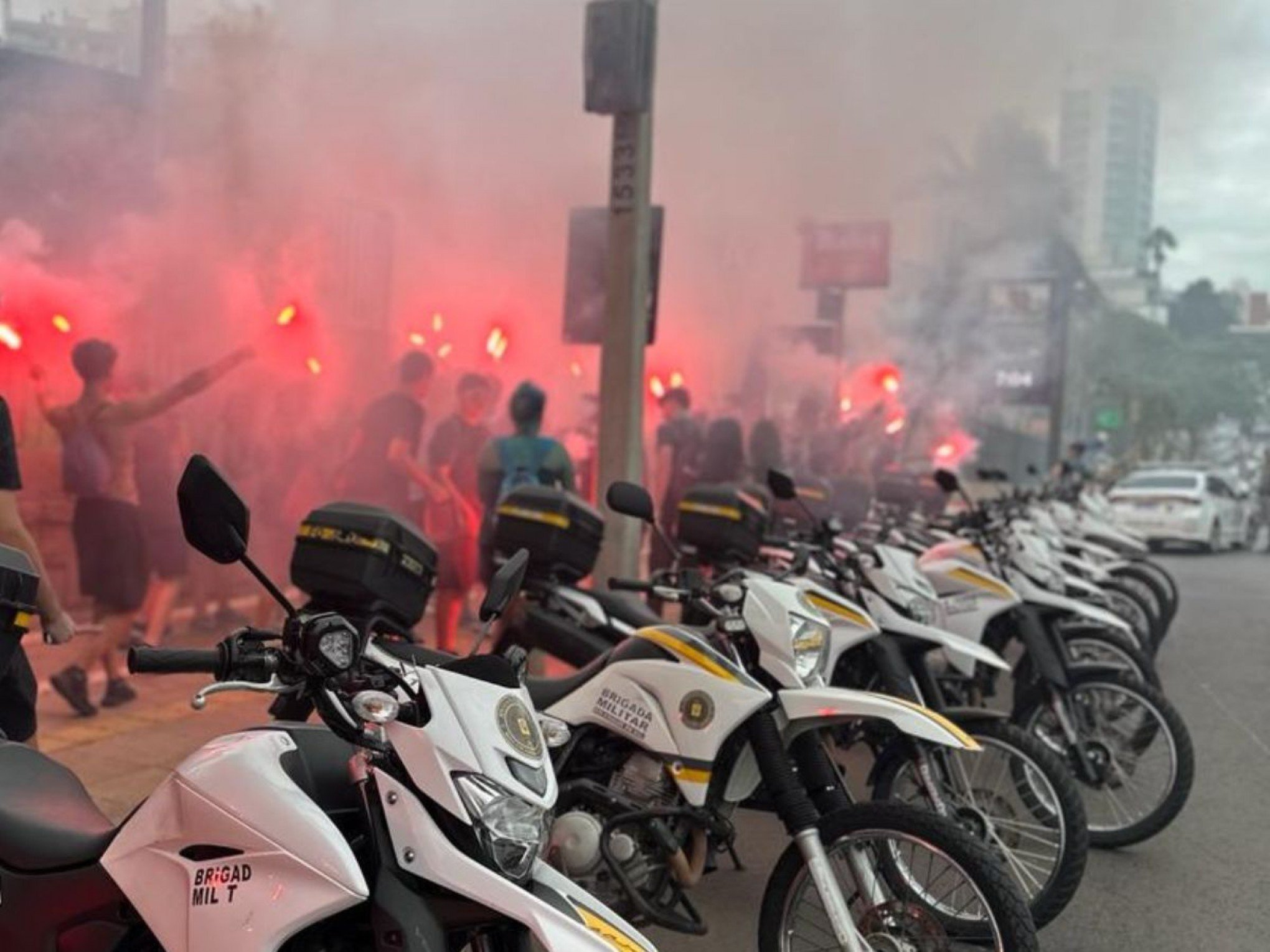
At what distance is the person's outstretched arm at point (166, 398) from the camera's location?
5211 millimetres

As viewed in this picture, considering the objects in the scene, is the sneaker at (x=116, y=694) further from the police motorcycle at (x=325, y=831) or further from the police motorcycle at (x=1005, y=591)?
the police motorcycle at (x=325, y=831)

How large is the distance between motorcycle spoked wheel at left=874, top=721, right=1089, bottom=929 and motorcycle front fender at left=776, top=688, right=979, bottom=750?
342 mm

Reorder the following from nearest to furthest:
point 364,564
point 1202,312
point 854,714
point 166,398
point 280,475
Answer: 1. point 854,714
2. point 364,564
3. point 166,398
4. point 280,475
5. point 1202,312

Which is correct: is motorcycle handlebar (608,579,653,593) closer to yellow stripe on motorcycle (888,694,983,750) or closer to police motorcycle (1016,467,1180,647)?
yellow stripe on motorcycle (888,694,983,750)

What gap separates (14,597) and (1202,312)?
5384 cm

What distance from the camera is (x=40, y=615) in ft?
9.97

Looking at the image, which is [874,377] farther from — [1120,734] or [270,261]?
[1120,734]

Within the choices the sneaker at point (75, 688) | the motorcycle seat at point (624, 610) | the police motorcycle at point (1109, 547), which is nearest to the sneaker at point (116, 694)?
the sneaker at point (75, 688)

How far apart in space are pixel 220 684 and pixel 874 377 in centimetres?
1449

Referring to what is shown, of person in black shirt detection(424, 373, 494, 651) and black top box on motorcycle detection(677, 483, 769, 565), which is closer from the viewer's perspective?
black top box on motorcycle detection(677, 483, 769, 565)

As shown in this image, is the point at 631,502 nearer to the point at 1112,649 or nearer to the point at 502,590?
the point at 502,590

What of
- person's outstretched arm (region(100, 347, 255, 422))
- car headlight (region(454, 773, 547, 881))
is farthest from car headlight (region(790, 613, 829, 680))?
person's outstretched arm (region(100, 347, 255, 422))

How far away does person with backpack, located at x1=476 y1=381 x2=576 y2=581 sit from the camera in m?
5.89

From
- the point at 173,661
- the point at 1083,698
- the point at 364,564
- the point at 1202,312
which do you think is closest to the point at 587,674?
the point at 364,564
